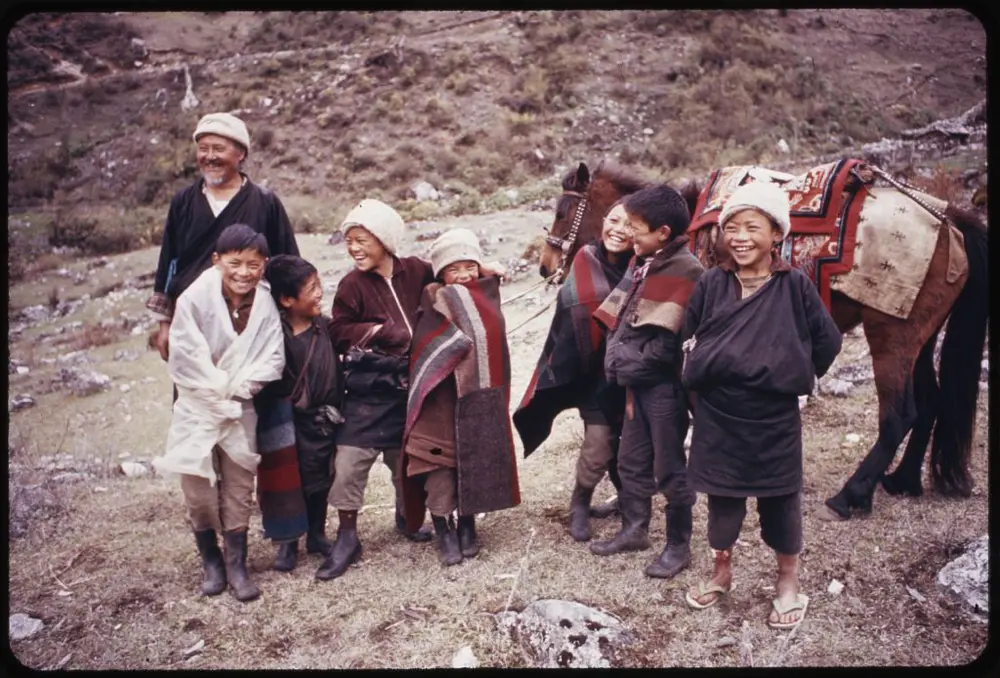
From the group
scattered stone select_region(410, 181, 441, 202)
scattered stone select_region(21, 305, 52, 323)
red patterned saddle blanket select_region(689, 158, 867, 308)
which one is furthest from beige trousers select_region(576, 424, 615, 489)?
scattered stone select_region(410, 181, 441, 202)

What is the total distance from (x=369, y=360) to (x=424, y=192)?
11.9m

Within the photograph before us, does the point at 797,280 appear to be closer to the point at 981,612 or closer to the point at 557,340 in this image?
the point at 557,340

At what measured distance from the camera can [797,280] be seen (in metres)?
2.59

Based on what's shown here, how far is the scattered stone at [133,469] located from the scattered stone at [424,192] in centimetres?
997

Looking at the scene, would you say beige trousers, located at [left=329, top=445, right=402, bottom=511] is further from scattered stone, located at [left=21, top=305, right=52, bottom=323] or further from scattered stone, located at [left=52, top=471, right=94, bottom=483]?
scattered stone, located at [left=21, top=305, right=52, bottom=323]

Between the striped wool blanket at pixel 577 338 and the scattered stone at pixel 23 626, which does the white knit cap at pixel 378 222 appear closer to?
the striped wool blanket at pixel 577 338

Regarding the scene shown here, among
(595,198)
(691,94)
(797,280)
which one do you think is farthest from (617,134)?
(797,280)

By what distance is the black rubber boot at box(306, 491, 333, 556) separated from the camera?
3439 millimetres

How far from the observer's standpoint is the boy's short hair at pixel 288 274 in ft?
10.3

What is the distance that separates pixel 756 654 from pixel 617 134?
→ 51.8 ft

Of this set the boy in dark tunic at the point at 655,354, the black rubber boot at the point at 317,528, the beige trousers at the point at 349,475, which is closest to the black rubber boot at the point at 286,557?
the black rubber boot at the point at 317,528

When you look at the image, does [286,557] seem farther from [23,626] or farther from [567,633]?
[567,633]

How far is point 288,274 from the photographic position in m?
3.13

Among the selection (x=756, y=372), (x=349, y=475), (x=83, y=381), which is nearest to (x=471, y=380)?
(x=349, y=475)
